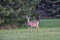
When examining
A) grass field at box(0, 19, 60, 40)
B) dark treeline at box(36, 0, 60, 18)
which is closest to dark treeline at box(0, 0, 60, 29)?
grass field at box(0, 19, 60, 40)

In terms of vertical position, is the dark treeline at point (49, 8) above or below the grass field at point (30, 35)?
below

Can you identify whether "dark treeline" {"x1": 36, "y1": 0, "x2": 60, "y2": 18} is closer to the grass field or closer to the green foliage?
the green foliage

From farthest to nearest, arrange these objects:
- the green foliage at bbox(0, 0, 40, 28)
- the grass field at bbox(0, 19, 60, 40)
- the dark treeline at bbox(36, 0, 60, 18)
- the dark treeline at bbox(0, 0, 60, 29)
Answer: the dark treeline at bbox(36, 0, 60, 18), the green foliage at bbox(0, 0, 40, 28), the dark treeline at bbox(0, 0, 60, 29), the grass field at bbox(0, 19, 60, 40)

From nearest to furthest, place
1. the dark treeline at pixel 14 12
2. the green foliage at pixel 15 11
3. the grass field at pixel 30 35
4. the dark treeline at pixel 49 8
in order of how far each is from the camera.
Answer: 1. the grass field at pixel 30 35
2. the dark treeline at pixel 14 12
3. the green foliage at pixel 15 11
4. the dark treeline at pixel 49 8

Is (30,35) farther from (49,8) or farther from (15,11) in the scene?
(49,8)

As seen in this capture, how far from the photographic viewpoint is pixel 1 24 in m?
27.2

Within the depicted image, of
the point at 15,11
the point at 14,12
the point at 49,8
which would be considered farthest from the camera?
the point at 49,8

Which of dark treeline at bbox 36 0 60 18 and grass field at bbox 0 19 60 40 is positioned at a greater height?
grass field at bbox 0 19 60 40

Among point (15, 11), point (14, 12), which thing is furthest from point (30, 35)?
point (15, 11)

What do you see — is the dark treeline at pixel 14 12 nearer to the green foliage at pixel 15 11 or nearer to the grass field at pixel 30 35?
the green foliage at pixel 15 11

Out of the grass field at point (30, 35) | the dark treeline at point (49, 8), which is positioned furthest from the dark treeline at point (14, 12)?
the dark treeline at point (49, 8)

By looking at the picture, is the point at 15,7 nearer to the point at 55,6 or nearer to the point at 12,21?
the point at 12,21

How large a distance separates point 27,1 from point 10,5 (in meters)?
2.40

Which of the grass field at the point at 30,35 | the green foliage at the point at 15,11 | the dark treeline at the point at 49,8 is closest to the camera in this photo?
the grass field at the point at 30,35
